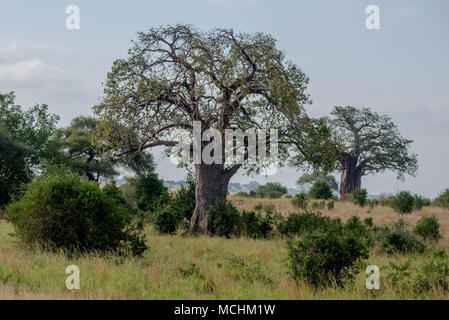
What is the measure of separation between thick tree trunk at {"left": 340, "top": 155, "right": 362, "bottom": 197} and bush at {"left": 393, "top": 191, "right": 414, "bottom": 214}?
13.6m

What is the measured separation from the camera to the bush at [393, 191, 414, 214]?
26406mm

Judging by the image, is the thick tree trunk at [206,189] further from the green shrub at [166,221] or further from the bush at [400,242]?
the bush at [400,242]

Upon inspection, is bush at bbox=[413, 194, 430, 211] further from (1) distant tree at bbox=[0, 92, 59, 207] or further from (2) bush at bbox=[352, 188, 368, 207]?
(1) distant tree at bbox=[0, 92, 59, 207]

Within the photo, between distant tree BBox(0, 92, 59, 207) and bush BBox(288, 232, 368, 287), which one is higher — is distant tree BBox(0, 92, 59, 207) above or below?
above

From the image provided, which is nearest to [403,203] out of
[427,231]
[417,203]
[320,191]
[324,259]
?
[417,203]

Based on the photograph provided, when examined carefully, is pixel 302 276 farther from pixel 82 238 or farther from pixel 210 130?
Result: pixel 210 130

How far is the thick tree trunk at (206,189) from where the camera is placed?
16406mm

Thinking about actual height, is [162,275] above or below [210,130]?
below

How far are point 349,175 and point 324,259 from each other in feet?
112

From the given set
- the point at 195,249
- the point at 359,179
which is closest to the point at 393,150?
the point at 359,179

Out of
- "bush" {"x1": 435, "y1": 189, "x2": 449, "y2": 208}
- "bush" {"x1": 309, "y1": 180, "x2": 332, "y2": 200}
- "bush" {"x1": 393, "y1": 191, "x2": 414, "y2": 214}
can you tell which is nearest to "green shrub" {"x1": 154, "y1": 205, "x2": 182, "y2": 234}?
"bush" {"x1": 393, "y1": 191, "x2": 414, "y2": 214}
